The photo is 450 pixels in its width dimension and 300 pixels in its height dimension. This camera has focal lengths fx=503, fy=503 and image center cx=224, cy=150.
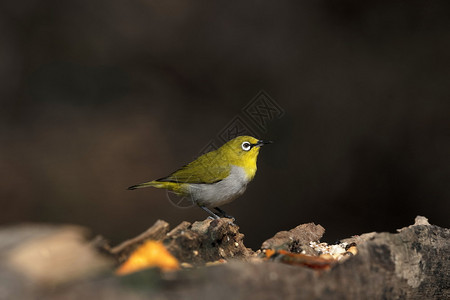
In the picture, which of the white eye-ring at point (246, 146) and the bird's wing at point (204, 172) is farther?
the white eye-ring at point (246, 146)

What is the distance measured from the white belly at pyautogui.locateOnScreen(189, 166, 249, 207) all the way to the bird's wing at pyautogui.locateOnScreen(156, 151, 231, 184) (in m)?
0.04

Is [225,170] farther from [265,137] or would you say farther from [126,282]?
[126,282]

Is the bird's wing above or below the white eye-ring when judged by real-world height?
below

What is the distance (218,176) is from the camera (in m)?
4.20

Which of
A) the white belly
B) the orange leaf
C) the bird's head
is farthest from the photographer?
the bird's head

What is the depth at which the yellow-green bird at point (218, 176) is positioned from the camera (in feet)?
13.6

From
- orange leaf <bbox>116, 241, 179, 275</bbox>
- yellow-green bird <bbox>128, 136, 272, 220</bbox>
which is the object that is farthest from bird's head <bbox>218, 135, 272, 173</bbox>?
orange leaf <bbox>116, 241, 179, 275</bbox>

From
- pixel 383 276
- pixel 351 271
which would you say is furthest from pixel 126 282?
pixel 383 276

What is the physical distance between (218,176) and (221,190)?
14 cm

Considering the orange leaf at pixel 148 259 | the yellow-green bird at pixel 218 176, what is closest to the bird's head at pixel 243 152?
the yellow-green bird at pixel 218 176

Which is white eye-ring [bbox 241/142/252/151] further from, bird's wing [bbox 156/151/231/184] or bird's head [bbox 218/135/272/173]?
bird's wing [bbox 156/151/231/184]

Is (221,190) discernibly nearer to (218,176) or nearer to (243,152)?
(218,176)

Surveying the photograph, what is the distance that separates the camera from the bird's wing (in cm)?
421

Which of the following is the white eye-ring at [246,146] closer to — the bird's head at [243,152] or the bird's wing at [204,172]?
the bird's head at [243,152]
